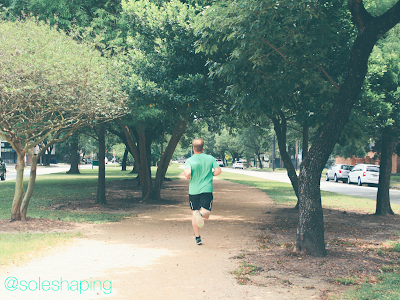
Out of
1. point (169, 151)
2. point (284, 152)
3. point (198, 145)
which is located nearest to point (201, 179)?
point (198, 145)

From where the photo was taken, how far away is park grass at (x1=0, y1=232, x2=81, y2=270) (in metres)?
6.07

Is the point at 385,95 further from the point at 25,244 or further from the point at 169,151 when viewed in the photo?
the point at 25,244

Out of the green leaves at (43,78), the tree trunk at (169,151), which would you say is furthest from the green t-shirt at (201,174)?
the tree trunk at (169,151)

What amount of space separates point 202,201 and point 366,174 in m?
24.4

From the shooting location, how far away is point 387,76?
10773 mm

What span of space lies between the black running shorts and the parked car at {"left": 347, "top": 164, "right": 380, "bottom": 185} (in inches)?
939

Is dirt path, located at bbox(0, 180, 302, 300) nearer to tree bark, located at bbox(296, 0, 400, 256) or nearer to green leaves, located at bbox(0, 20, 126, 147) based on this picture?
tree bark, located at bbox(296, 0, 400, 256)

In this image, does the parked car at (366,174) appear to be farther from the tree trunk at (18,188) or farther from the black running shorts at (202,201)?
the tree trunk at (18,188)

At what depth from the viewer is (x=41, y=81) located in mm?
8188

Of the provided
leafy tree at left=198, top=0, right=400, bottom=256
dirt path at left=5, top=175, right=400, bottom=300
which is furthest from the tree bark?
dirt path at left=5, top=175, right=400, bottom=300

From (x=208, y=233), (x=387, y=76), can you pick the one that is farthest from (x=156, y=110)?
(x=387, y=76)

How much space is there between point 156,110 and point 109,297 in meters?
7.49

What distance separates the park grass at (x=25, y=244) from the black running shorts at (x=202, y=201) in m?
2.71

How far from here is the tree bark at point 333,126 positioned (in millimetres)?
6371
